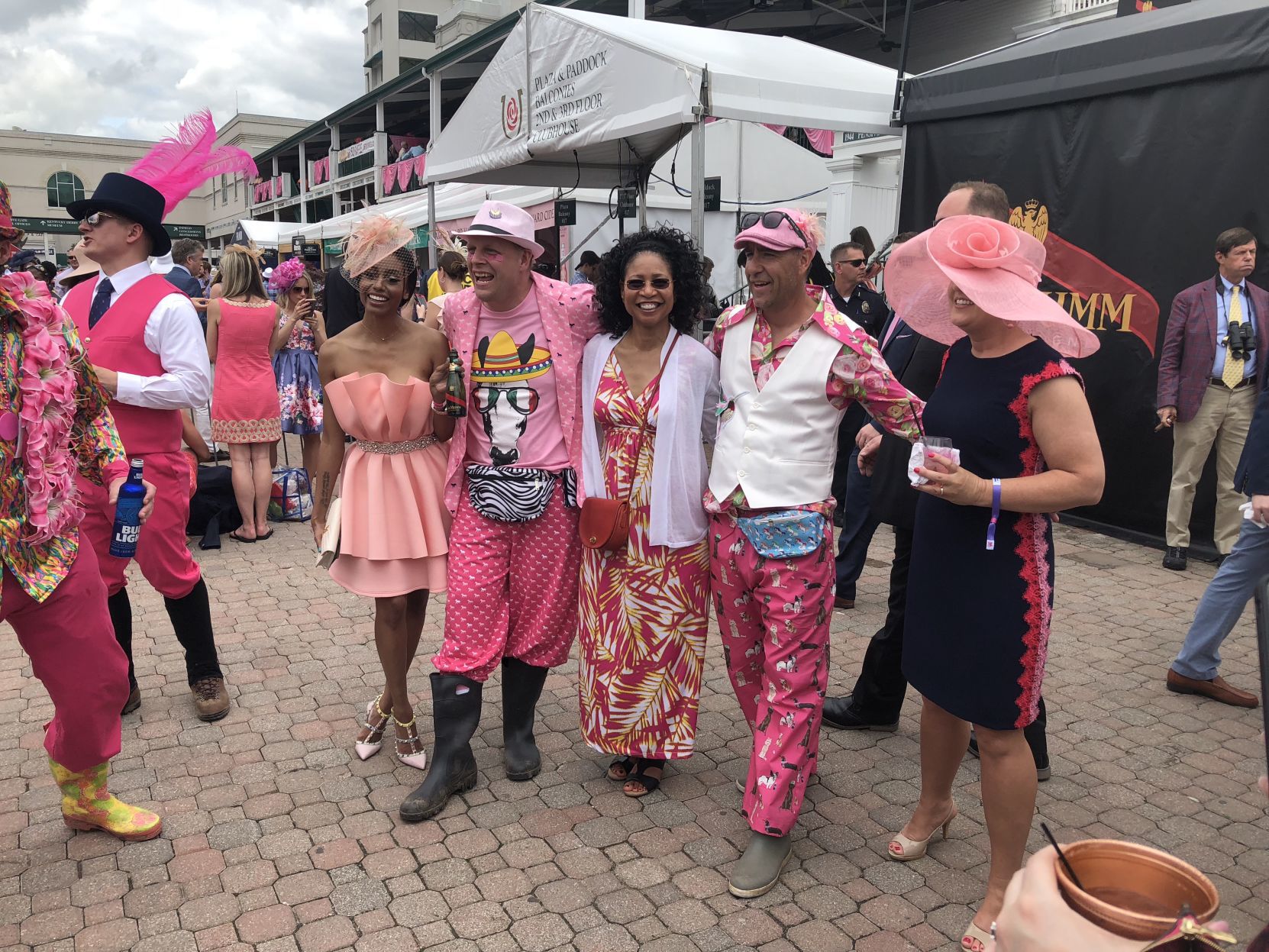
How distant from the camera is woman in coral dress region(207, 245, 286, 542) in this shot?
688cm

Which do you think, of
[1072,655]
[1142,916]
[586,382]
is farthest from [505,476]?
[1072,655]

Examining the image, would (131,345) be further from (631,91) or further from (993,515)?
(631,91)

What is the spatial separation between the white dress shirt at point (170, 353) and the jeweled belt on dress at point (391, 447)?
0.73m

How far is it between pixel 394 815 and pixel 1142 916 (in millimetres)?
2508

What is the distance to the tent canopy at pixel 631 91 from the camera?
6180mm

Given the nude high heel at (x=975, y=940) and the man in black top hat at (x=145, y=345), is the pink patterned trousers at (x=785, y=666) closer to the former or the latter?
the nude high heel at (x=975, y=940)

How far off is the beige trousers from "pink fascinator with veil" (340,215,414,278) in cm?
524

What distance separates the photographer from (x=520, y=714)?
11.7 ft

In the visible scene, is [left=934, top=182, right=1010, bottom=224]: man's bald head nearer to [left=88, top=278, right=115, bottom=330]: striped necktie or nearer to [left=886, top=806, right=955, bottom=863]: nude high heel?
[left=886, top=806, right=955, bottom=863]: nude high heel

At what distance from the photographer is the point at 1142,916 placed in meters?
1.32

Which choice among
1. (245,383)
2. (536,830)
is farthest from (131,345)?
(245,383)

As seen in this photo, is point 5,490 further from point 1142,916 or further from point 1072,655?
point 1072,655

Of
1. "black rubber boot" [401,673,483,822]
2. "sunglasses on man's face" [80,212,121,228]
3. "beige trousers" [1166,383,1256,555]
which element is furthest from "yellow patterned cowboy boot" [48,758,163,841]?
"beige trousers" [1166,383,1256,555]

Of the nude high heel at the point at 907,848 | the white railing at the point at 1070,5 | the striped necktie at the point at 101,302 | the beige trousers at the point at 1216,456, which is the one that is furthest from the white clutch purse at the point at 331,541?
the white railing at the point at 1070,5
